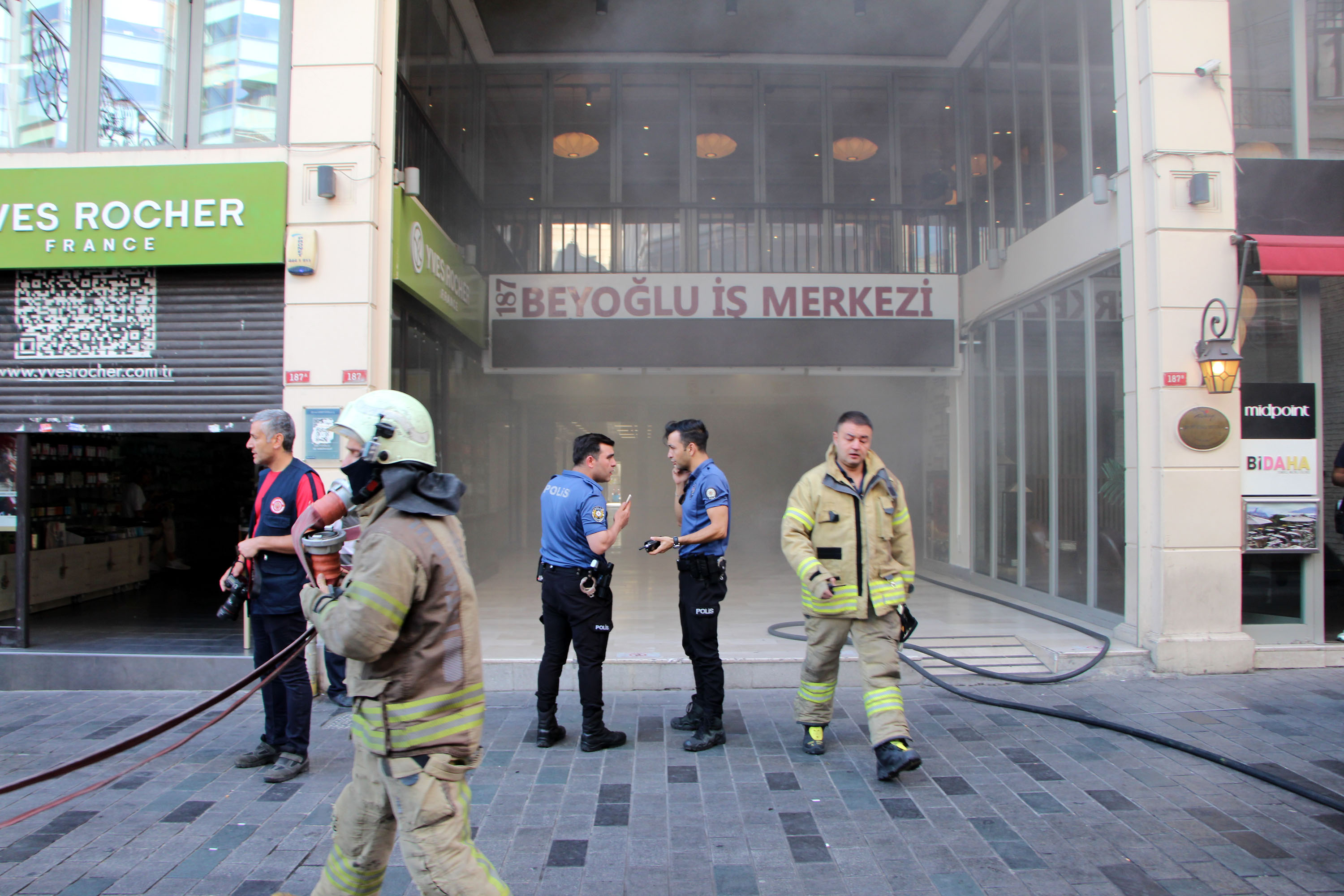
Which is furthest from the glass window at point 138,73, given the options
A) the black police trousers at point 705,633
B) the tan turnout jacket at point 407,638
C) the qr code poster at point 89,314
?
the tan turnout jacket at point 407,638

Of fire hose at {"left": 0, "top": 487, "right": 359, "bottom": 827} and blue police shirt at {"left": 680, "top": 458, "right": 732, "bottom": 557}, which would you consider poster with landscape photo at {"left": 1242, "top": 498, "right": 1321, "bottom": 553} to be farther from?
fire hose at {"left": 0, "top": 487, "right": 359, "bottom": 827}

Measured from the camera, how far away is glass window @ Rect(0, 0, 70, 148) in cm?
571

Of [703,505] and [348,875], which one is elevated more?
[703,505]

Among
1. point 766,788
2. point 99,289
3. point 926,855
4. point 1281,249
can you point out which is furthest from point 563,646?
point 1281,249

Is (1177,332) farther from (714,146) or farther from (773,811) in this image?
(714,146)

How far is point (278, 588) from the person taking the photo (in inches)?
156

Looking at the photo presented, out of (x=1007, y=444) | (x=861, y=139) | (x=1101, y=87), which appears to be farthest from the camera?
(x=861, y=139)

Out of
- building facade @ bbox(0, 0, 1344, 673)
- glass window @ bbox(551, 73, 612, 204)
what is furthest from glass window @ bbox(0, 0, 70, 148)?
glass window @ bbox(551, 73, 612, 204)

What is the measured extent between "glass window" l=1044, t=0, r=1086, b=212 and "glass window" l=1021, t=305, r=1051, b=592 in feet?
3.68

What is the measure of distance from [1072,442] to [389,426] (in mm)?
6501

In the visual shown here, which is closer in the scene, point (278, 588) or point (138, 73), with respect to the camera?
point (278, 588)

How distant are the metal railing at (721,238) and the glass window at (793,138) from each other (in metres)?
0.50

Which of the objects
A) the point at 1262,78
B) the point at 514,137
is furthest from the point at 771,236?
the point at 1262,78

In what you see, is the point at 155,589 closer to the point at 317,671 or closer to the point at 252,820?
the point at 317,671
